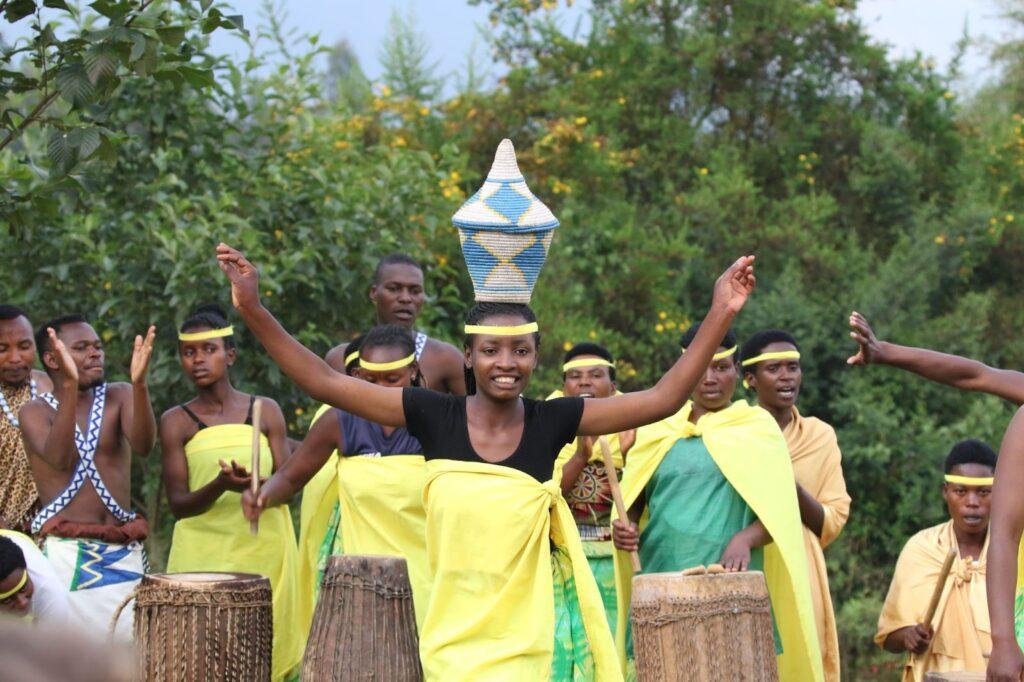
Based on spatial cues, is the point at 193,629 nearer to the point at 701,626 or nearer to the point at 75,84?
the point at 701,626

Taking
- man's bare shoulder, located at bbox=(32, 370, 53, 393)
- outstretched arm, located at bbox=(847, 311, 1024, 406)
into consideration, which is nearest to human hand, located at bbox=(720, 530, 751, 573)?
outstretched arm, located at bbox=(847, 311, 1024, 406)

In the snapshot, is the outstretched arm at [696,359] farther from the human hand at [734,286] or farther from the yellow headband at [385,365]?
the yellow headband at [385,365]

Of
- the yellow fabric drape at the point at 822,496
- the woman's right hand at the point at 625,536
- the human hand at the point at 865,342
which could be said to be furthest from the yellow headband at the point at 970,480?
the human hand at the point at 865,342

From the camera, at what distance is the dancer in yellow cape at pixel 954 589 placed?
7289 mm

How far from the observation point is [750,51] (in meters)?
14.9

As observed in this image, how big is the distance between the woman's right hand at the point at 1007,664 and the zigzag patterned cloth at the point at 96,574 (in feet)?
12.7

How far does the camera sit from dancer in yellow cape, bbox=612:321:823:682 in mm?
6840

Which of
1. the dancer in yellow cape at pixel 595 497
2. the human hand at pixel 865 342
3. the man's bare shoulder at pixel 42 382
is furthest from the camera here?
the man's bare shoulder at pixel 42 382

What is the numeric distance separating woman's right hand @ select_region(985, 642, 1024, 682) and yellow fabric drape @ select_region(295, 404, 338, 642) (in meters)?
3.42

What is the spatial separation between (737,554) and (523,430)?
1.62 meters

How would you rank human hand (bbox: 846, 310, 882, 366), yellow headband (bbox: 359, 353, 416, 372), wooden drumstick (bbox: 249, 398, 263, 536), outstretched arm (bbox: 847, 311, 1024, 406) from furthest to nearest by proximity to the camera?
yellow headband (bbox: 359, 353, 416, 372), wooden drumstick (bbox: 249, 398, 263, 536), human hand (bbox: 846, 310, 882, 366), outstretched arm (bbox: 847, 311, 1024, 406)

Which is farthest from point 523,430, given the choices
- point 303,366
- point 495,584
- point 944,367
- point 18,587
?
point 18,587

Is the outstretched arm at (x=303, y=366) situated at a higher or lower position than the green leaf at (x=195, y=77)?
lower

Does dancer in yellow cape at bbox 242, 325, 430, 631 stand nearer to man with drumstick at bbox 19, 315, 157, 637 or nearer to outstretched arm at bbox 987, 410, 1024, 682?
man with drumstick at bbox 19, 315, 157, 637
